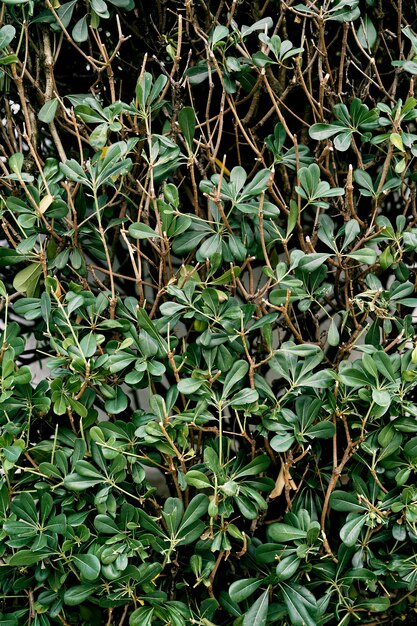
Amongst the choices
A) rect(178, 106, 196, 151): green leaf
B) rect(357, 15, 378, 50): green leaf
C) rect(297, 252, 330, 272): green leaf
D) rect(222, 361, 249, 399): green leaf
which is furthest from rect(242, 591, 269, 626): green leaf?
rect(357, 15, 378, 50): green leaf

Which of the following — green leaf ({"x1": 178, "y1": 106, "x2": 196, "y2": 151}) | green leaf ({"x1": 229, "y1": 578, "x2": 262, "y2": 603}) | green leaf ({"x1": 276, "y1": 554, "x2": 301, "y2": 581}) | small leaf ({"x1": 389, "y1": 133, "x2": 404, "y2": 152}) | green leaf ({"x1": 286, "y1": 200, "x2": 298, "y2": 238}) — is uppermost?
green leaf ({"x1": 178, "y1": 106, "x2": 196, "y2": 151})

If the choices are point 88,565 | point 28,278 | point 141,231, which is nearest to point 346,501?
point 88,565

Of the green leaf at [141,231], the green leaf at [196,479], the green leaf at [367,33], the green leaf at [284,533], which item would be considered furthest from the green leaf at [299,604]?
the green leaf at [367,33]

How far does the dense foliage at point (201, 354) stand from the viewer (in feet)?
4.55

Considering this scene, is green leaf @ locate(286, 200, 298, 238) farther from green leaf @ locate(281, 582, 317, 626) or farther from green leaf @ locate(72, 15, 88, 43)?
green leaf @ locate(281, 582, 317, 626)

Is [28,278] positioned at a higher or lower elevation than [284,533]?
higher

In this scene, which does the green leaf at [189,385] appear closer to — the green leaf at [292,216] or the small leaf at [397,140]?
the green leaf at [292,216]

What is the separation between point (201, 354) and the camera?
147cm

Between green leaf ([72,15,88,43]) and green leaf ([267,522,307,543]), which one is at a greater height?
green leaf ([72,15,88,43])

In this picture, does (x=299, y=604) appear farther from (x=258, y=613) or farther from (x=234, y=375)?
(x=234, y=375)

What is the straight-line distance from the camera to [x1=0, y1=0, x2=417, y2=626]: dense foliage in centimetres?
139

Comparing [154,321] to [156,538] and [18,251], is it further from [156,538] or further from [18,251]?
[156,538]

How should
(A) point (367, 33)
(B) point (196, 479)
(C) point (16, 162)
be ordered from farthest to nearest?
1. (A) point (367, 33)
2. (C) point (16, 162)
3. (B) point (196, 479)

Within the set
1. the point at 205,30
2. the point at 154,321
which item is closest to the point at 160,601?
the point at 154,321
